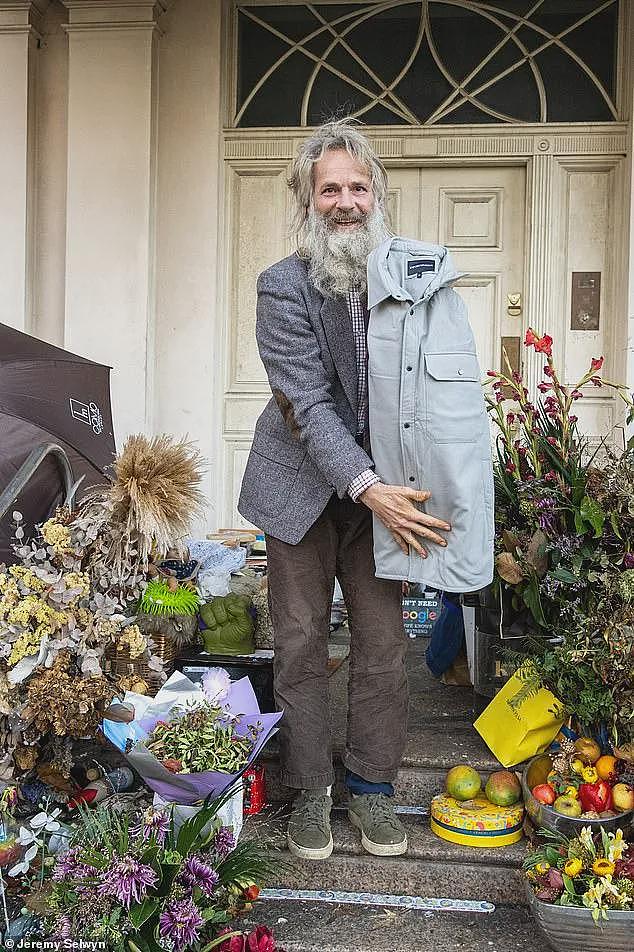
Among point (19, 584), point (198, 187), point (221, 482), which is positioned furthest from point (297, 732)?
point (198, 187)

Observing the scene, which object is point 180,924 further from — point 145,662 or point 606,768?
point 606,768

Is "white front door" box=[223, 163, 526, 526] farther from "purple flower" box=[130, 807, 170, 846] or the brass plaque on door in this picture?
"purple flower" box=[130, 807, 170, 846]

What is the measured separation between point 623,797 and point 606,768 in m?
0.10

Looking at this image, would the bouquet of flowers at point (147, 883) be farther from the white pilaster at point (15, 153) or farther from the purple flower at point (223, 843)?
the white pilaster at point (15, 153)

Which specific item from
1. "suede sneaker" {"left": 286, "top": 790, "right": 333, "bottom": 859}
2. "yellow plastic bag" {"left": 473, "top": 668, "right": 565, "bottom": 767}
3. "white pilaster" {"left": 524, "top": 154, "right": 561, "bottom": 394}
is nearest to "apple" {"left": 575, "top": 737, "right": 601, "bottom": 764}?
"yellow plastic bag" {"left": 473, "top": 668, "right": 565, "bottom": 767}

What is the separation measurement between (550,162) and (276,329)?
122 inches

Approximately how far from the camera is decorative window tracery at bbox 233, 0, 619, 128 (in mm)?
5074

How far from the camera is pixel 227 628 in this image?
3.21m

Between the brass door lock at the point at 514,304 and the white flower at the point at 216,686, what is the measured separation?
3.25 meters

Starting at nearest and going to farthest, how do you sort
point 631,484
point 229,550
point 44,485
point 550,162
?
point 631,484, point 44,485, point 229,550, point 550,162

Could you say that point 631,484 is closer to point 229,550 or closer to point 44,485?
point 229,550

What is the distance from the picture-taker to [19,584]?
265 centimetres

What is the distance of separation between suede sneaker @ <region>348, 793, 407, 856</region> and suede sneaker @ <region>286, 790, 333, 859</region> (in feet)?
0.29

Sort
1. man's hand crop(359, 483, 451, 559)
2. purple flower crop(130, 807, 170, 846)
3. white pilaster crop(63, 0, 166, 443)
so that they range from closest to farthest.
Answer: purple flower crop(130, 807, 170, 846)
man's hand crop(359, 483, 451, 559)
white pilaster crop(63, 0, 166, 443)
